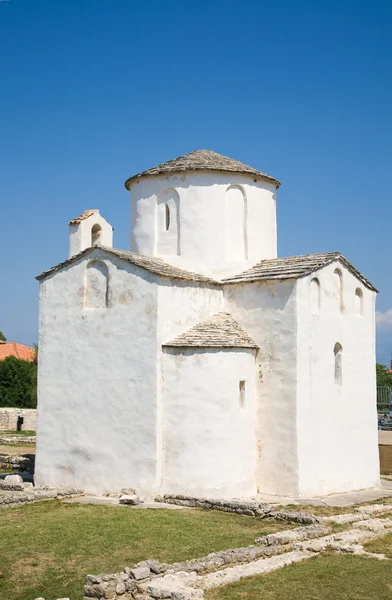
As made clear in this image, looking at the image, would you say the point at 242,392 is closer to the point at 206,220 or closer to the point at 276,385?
the point at 276,385

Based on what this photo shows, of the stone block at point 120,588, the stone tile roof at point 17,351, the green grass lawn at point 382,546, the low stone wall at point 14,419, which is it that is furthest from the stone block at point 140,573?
the stone tile roof at point 17,351

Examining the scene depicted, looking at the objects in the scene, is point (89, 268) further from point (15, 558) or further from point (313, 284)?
point (15, 558)

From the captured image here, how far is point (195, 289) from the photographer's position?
17781 millimetres

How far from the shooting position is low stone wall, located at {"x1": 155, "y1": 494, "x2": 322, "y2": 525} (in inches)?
539

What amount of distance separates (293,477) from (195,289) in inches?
205

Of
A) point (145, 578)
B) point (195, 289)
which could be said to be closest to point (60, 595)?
point (145, 578)

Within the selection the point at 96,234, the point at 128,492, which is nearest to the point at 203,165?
the point at 96,234

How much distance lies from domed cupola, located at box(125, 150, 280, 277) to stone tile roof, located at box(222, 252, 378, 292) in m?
0.60

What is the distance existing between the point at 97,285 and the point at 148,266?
1.58 metres

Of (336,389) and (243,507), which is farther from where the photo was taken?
(336,389)

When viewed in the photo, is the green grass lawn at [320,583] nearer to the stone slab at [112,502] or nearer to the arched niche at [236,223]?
the stone slab at [112,502]

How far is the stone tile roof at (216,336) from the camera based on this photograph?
16.5m

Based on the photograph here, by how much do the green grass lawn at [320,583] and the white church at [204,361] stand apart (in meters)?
5.83

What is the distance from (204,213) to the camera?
63.3ft
